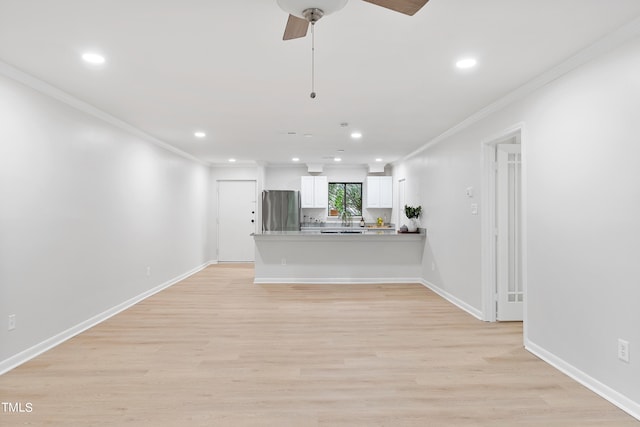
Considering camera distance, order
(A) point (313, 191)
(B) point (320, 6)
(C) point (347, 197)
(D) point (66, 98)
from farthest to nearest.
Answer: (C) point (347, 197), (A) point (313, 191), (D) point (66, 98), (B) point (320, 6)

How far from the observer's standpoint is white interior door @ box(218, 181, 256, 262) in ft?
28.3

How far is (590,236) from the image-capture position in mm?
2525

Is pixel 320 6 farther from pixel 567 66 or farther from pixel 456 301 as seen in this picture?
pixel 456 301

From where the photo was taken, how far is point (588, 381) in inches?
100

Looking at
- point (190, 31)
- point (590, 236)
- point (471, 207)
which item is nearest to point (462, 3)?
point (190, 31)

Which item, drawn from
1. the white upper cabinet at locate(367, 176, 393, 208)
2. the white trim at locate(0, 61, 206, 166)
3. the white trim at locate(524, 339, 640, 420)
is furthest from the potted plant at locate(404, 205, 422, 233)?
the white trim at locate(0, 61, 206, 166)

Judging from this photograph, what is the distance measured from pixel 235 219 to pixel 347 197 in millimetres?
2795

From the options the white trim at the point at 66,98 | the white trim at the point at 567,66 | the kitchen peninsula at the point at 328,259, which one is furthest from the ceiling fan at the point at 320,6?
the kitchen peninsula at the point at 328,259

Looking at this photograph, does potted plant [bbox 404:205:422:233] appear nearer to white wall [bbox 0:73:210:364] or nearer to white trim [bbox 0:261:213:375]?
white wall [bbox 0:73:210:364]

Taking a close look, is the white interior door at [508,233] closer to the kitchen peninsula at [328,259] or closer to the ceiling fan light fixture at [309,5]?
the kitchen peninsula at [328,259]

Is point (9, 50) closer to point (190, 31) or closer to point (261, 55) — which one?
point (190, 31)

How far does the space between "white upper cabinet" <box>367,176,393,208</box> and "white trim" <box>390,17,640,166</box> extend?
400 cm

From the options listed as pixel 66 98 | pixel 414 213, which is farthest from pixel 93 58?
pixel 414 213

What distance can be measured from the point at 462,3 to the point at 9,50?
3032mm
